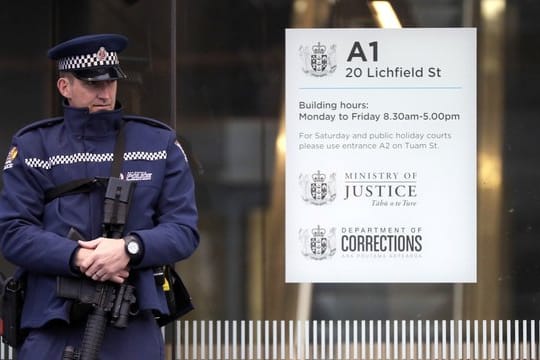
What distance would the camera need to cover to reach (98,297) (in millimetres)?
4379

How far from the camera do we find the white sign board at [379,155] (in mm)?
6719

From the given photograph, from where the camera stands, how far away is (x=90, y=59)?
4.59 meters

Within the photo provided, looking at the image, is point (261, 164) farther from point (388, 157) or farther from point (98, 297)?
point (98, 297)

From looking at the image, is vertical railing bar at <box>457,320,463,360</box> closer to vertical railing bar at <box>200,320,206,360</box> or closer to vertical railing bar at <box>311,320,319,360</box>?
vertical railing bar at <box>311,320,319,360</box>

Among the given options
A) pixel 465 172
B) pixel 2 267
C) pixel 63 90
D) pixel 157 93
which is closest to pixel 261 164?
pixel 157 93

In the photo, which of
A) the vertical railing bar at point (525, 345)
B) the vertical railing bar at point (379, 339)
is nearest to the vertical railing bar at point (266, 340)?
the vertical railing bar at point (379, 339)

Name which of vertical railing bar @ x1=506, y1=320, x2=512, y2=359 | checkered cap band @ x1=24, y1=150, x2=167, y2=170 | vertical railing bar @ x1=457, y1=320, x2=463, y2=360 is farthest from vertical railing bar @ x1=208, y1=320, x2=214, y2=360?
checkered cap band @ x1=24, y1=150, x2=167, y2=170

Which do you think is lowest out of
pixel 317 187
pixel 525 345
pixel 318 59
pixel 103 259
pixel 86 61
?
pixel 525 345

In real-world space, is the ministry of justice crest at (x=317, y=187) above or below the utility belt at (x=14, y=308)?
above

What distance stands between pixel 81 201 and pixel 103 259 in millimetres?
286

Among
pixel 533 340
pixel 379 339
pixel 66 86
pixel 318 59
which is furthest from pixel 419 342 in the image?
pixel 66 86

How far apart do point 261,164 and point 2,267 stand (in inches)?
59.8

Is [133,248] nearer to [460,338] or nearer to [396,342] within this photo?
[396,342]

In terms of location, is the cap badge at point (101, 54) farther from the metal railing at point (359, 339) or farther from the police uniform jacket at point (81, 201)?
the metal railing at point (359, 339)
